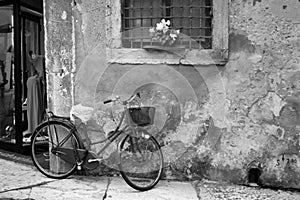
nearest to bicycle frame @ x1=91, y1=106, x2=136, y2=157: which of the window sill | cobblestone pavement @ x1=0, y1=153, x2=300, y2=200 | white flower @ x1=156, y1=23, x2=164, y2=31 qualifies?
cobblestone pavement @ x1=0, y1=153, x2=300, y2=200

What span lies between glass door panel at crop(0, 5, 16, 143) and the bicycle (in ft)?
4.86

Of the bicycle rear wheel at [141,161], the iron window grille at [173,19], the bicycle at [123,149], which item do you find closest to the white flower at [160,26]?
the iron window grille at [173,19]

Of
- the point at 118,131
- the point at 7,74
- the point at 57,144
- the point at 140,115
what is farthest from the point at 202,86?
the point at 7,74

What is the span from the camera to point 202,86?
5.31 meters

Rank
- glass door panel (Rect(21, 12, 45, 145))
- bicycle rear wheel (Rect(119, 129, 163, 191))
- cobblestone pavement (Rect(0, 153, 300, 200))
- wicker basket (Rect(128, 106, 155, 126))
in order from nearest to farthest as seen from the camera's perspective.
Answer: cobblestone pavement (Rect(0, 153, 300, 200)) < wicker basket (Rect(128, 106, 155, 126)) < bicycle rear wheel (Rect(119, 129, 163, 191)) < glass door panel (Rect(21, 12, 45, 145))

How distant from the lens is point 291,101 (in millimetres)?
5129

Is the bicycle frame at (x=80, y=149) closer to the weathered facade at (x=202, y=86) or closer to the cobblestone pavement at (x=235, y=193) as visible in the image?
the weathered facade at (x=202, y=86)

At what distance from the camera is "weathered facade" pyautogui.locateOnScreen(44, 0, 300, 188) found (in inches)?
203

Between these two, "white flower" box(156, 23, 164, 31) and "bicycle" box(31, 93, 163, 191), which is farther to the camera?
"white flower" box(156, 23, 164, 31)

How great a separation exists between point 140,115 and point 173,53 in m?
1.00

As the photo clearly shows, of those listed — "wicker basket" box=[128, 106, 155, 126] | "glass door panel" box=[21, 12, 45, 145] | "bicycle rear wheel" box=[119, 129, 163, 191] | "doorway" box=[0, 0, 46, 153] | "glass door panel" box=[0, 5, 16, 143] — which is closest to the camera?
"wicker basket" box=[128, 106, 155, 126]

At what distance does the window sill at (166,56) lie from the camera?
17.2 ft

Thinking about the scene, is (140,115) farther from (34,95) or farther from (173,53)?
(34,95)

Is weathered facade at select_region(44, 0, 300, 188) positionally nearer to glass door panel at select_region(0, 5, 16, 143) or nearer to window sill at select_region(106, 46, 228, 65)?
window sill at select_region(106, 46, 228, 65)
